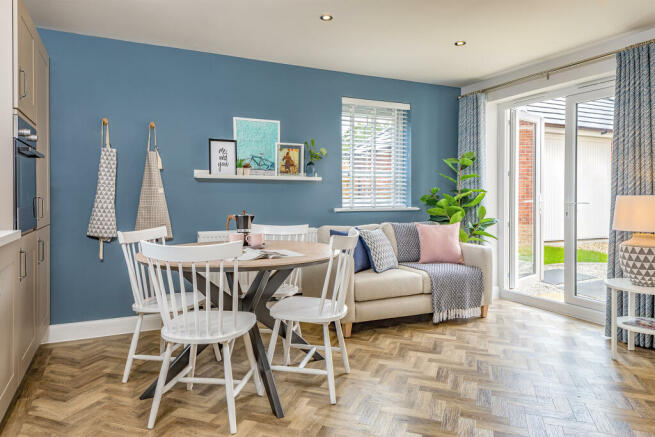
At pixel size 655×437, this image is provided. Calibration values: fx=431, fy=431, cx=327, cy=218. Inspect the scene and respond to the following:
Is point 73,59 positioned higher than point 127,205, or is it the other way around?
point 73,59

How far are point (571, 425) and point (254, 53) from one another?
3.57m

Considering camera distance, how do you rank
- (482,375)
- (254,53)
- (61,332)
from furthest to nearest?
(254,53), (61,332), (482,375)

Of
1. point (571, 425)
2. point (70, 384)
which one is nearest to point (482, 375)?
point (571, 425)

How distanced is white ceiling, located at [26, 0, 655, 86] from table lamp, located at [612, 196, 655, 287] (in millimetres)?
1341

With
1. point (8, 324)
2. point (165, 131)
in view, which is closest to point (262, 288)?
point (8, 324)

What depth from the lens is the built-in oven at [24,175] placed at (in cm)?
236

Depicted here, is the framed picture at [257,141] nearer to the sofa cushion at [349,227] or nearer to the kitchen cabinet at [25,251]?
the sofa cushion at [349,227]

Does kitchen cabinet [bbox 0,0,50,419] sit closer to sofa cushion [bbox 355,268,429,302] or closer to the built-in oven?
the built-in oven

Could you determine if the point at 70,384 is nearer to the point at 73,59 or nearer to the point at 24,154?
the point at 24,154

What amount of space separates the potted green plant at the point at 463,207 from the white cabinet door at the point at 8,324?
364 centimetres

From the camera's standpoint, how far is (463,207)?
4680mm

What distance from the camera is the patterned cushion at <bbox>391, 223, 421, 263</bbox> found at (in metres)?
4.23

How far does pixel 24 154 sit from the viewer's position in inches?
97.6

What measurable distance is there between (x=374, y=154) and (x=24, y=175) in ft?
10.5
